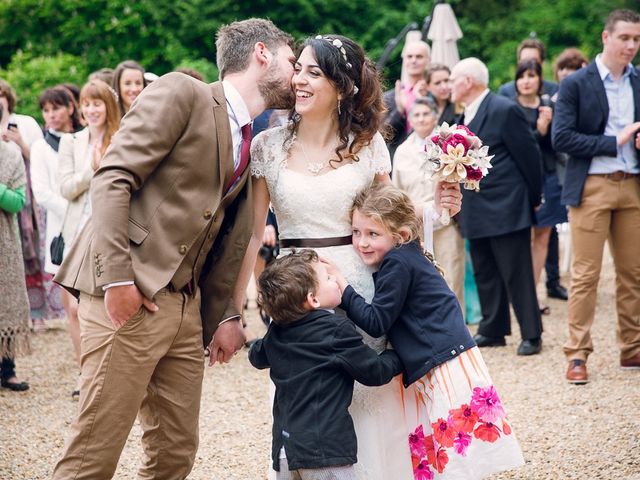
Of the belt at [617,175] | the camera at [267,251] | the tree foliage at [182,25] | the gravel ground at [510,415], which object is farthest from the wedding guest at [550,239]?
the tree foliage at [182,25]

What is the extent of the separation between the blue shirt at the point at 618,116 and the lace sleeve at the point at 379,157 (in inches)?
112

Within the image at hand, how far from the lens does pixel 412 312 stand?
387 cm

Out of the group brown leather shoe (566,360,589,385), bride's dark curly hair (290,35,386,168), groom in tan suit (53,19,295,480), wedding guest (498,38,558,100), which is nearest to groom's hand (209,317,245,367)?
groom in tan suit (53,19,295,480)

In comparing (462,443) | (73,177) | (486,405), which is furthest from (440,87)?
(462,443)

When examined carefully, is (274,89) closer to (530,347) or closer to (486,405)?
(486,405)

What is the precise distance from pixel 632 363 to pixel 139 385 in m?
4.44

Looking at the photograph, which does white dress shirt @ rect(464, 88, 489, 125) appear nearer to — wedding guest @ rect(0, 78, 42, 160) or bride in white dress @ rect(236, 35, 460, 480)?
bride in white dress @ rect(236, 35, 460, 480)

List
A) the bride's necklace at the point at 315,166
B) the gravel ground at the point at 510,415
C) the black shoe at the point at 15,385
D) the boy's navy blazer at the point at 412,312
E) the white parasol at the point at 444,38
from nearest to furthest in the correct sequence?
the boy's navy blazer at the point at 412,312 < the bride's necklace at the point at 315,166 < the gravel ground at the point at 510,415 < the black shoe at the point at 15,385 < the white parasol at the point at 444,38

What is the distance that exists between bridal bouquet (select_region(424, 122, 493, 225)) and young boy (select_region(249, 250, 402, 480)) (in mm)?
764

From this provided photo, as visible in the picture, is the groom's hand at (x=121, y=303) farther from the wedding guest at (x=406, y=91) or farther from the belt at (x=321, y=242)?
the wedding guest at (x=406, y=91)

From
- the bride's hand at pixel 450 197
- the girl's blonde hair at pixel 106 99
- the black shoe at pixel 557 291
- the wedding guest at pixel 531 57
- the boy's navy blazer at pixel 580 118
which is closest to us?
the bride's hand at pixel 450 197

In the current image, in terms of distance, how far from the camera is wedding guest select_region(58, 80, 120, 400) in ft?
20.9

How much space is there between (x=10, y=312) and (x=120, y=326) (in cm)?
335

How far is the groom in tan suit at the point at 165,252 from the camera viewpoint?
3381 millimetres
